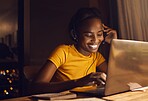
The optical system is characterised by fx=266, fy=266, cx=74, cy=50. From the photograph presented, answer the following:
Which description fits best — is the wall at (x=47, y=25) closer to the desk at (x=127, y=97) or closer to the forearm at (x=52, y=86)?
the forearm at (x=52, y=86)

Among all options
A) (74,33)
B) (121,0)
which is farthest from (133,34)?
(74,33)

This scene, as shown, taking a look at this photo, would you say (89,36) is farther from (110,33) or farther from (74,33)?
(110,33)

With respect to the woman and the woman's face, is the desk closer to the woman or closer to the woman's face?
the woman

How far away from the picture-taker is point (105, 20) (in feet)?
9.41

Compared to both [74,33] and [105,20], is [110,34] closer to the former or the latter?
[74,33]

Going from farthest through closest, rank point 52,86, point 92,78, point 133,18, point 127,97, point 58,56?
point 133,18
point 58,56
point 52,86
point 92,78
point 127,97

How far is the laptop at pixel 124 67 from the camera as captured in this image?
1.15 metres

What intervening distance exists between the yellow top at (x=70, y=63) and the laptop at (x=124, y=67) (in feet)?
1.60

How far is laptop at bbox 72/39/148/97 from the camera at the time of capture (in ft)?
3.76

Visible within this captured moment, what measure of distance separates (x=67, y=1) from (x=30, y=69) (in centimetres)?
127

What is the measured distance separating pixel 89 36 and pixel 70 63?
235 mm

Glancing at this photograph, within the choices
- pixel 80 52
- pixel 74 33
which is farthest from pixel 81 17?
pixel 80 52

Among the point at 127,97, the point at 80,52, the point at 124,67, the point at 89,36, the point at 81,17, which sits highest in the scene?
the point at 81,17

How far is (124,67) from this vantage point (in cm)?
121
